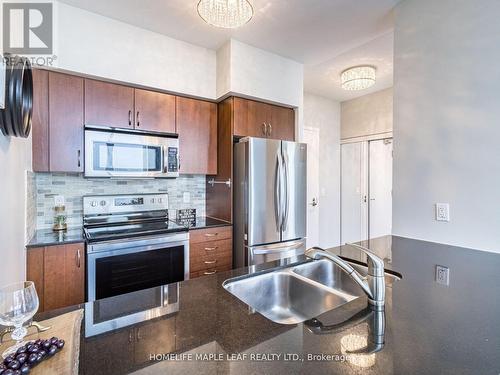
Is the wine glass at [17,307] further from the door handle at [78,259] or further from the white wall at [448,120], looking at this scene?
the white wall at [448,120]

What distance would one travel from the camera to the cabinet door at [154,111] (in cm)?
242

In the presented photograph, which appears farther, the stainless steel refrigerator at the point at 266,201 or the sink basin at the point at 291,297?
the stainless steel refrigerator at the point at 266,201

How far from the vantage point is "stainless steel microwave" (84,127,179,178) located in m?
2.18

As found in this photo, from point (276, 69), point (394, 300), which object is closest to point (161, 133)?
point (276, 69)

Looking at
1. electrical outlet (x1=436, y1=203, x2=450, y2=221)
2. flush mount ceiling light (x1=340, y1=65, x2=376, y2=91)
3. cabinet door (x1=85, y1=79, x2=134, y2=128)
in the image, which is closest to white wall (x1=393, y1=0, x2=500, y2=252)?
electrical outlet (x1=436, y1=203, x2=450, y2=221)

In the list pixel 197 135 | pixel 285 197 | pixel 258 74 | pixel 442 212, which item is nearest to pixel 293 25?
pixel 258 74

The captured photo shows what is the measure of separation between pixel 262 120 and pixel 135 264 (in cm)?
188

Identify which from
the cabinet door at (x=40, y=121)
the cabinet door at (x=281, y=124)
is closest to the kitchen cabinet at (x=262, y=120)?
the cabinet door at (x=281, y=124)

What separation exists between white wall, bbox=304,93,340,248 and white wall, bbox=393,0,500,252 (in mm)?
2180

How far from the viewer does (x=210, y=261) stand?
8.20ft

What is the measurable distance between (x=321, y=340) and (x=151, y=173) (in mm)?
2146

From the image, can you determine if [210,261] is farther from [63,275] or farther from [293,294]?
[293,294]

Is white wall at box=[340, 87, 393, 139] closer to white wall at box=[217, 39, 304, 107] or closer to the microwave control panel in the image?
white wall at box=[217, 39, 304, 107]

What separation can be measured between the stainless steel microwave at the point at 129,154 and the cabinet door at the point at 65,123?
9 cm
